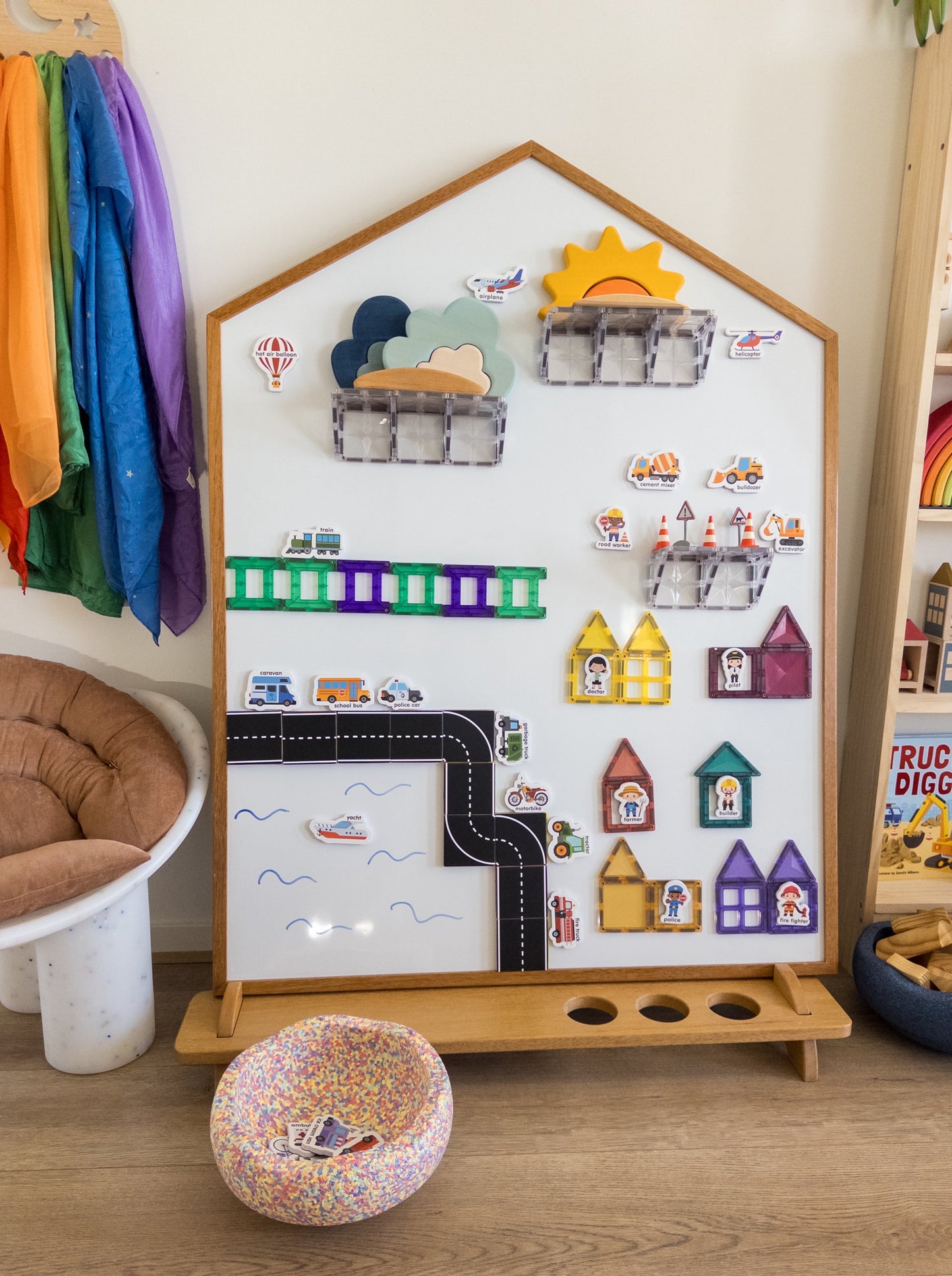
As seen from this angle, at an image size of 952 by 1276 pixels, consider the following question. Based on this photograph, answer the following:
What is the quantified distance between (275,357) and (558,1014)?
4.22 ft

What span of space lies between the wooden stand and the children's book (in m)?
0.38

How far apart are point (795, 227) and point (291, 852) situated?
160cm

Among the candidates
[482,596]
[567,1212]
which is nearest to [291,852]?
[482,596]

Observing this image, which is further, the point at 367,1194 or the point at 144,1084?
the point at 144,1084

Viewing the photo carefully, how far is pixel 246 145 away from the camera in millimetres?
1679

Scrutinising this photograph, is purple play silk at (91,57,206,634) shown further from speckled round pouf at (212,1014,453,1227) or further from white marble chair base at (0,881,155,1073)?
speckled round pouf at (212,1014,453,1227)

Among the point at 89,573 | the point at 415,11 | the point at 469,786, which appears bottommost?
the point at 469,786

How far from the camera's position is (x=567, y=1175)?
52.1 inches

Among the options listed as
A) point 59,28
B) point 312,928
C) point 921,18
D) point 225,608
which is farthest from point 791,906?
point 59,28

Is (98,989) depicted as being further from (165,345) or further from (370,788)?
(165,345)

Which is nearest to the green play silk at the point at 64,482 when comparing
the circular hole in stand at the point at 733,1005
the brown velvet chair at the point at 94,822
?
the brown velvet chair at the point at 94,822

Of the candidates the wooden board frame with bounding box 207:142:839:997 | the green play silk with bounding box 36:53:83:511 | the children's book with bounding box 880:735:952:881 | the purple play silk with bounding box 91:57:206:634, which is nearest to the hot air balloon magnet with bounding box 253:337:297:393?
the wooden board frame with bounding box 207:142:839:997

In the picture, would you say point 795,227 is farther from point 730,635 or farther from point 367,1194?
point 367,1194

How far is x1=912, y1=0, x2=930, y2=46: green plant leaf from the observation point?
5.49ft
